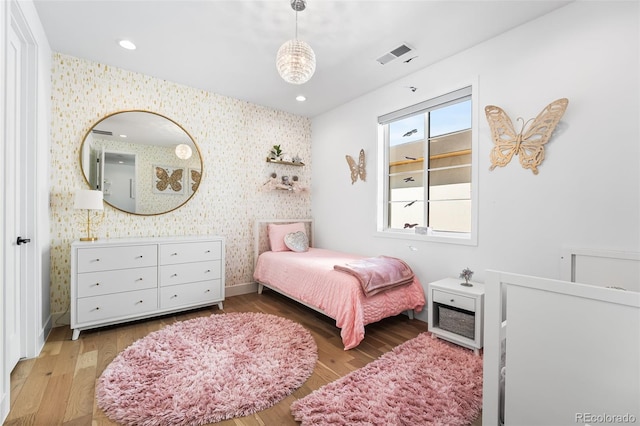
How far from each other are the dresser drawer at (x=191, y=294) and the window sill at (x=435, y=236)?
196 centimetres

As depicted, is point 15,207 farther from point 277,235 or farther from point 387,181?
point 387,181

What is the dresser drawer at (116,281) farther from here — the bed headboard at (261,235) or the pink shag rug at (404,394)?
the pink shag rug at (404,394)

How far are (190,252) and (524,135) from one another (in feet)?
10.6

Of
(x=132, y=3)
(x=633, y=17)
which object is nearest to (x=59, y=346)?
(x=132, y=3)

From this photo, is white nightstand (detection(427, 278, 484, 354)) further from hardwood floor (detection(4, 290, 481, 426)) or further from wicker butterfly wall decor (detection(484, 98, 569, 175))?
wicker butterfly wall decor (detection(484, 98, 569, 175))

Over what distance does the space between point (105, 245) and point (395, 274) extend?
2.66 m

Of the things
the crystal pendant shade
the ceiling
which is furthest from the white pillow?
the crystal pendant shade

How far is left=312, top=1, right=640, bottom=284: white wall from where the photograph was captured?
179 cm

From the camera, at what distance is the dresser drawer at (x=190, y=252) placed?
283cm

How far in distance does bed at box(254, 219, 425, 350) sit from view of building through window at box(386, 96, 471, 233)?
74cm

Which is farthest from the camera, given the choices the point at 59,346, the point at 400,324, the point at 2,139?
the point at 400,324

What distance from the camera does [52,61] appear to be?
2.65 meters

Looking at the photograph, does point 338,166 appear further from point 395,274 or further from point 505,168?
point 505,168

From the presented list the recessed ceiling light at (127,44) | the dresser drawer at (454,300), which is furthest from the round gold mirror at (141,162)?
the dresser drawer at (454,300)
